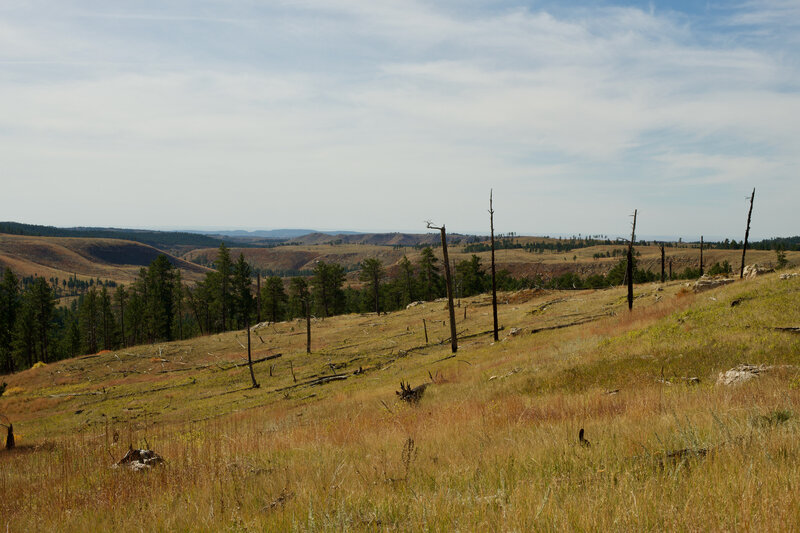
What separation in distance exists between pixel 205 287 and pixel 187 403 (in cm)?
5453

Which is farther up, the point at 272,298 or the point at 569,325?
the point at 569,325

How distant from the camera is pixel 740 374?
10.6m

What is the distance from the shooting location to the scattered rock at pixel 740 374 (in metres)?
10.2

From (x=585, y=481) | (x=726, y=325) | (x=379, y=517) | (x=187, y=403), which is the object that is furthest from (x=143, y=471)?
(x=187, y=403)

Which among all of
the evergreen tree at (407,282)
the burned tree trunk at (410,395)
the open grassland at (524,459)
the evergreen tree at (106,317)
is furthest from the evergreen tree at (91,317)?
the burned tree trunk at (410,395)

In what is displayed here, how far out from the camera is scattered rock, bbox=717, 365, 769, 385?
1022 centimetres

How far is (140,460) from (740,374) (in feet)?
45.2

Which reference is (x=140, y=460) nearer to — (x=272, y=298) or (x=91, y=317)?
(x=272, y=298)

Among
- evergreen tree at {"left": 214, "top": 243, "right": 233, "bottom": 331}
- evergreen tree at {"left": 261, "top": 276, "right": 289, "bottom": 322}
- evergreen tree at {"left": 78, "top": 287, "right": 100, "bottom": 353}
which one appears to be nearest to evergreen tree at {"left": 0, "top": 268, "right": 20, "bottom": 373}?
evergreen tree at {"left": 78, "top": 287, "right": 100, "bottom": 353}

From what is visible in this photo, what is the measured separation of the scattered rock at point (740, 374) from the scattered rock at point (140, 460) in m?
12.6

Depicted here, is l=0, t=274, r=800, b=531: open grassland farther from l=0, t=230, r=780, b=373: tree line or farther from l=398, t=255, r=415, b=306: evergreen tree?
l=398, t=255, r=415, b=306: evergreen tree

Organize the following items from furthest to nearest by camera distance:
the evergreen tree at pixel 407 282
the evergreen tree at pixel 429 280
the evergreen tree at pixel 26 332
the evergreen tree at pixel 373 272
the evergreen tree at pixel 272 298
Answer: the evergreen tree at pixel 407 282 < the evergreen tree at pixel 429 280 < the evergreen tree at pixel 373 272 < the evergreen tree at pixel 272 298 < the evergreen tree at pixel 26 332

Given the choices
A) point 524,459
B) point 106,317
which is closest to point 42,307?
point 106,317

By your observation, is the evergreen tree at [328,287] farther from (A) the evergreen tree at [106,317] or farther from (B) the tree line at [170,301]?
(A) the evergreen tree at [106,317]
